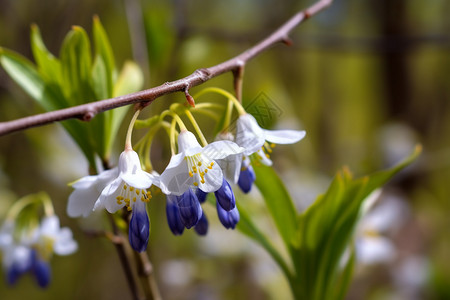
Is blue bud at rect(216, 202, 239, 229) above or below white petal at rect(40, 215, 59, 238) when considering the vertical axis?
below

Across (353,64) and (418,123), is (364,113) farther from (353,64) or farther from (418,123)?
(418,123)

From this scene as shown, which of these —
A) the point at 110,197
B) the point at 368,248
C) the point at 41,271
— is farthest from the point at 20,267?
the point at 368,248

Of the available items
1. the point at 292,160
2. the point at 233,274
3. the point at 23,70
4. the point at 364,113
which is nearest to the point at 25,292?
the point at 233,274

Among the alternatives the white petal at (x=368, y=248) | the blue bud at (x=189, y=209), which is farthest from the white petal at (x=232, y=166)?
the white petal at (x=368, y=248)

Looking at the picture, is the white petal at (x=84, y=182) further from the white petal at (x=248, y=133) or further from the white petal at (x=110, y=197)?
the white petal at (x=248, y=133)

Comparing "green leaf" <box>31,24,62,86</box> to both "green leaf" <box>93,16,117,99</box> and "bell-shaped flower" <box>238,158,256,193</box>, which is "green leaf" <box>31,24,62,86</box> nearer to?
"green leaf" <box>93,16,117,99</box>

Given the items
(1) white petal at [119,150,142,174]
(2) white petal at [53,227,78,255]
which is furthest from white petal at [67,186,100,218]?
(2) white petal at [53,227,78,255]
